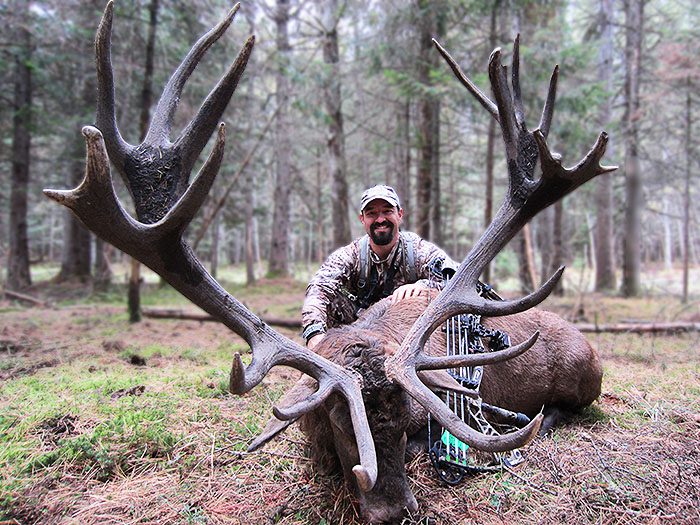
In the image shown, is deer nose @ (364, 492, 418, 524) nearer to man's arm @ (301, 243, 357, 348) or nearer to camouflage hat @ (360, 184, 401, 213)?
man's arm @ (301, 243, 357, 348)

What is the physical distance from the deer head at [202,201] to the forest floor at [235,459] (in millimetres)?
679

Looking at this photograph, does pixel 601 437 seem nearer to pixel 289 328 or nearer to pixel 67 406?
pixel 67 406

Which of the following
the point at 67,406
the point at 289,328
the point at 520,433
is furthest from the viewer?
the point at 289,328

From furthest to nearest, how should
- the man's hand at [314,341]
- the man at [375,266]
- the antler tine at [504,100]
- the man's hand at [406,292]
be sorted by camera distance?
the man at [375,266], the man's hand at [406,292], the man's hand at [314,341], the antler tine at [504,100]

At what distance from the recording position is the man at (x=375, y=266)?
431 cm

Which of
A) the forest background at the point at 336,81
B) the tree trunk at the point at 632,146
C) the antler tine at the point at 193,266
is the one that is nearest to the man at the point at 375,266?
the antler tine at the point at 193,266

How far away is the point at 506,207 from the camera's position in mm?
3494

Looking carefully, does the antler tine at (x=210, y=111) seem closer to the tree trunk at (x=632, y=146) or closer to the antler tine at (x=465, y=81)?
the antler tine at (x=465, y=81)

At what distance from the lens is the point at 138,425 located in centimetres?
380

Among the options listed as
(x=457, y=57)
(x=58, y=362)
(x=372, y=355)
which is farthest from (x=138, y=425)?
(x=457, y=57)

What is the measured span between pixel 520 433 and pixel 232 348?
5496 millimetres

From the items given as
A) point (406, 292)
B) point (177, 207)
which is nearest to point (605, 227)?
point (406, 292)

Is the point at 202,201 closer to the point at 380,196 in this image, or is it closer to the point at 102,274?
the point at 380,196

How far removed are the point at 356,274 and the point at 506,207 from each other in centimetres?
166
